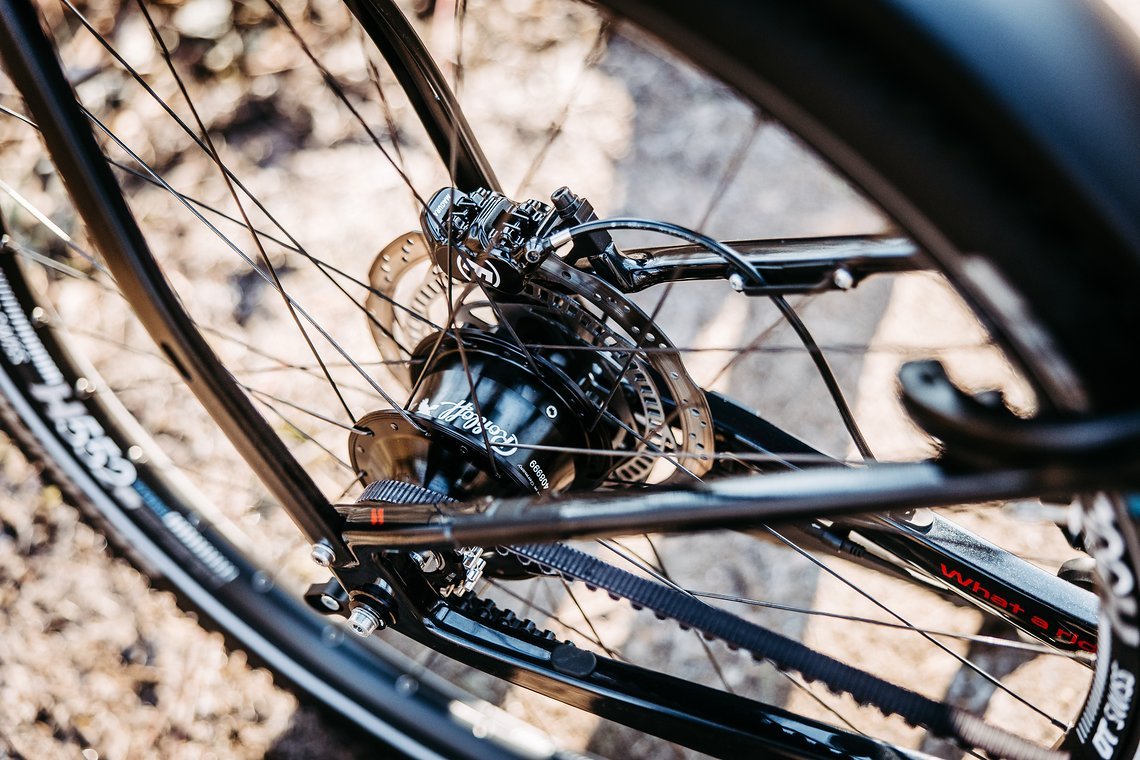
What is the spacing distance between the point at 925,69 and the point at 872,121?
30mm

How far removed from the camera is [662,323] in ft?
5.00

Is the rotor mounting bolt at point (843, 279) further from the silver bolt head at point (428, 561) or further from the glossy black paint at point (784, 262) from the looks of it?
the silver bolt head at point (428, 561)

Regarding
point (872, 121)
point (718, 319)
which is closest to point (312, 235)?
point (718, 319)

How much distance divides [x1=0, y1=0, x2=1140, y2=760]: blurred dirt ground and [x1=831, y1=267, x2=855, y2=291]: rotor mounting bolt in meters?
0.32

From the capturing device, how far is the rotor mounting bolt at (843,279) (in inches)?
24.3

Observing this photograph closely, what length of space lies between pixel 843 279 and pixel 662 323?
2.98 ft

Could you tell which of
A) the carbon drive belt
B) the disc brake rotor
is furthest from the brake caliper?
the carbon drive belt

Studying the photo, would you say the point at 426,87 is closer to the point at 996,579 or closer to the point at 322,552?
the point at 322,552

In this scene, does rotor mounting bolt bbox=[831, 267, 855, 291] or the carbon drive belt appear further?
the carbon drive belt

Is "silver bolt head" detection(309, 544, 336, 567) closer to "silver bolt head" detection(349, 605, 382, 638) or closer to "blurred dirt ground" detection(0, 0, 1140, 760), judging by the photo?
"silver bolt head" detection(349, 605, 382, 638)

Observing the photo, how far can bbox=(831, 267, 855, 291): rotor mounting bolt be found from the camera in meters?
0.62

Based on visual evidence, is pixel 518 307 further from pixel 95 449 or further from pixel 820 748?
pixel 95 449

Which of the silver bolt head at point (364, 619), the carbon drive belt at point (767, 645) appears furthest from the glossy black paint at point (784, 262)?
the silver bolt head at point (364, 619)

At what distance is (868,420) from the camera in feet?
4.70
